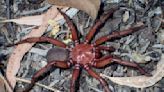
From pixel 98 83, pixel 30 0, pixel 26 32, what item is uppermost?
pixel 30 0

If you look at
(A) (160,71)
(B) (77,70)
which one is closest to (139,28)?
(A) (160,71)

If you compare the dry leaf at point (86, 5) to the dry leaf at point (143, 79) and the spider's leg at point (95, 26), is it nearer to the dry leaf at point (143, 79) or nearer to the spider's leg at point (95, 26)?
the spider's leg at point (95, 26)

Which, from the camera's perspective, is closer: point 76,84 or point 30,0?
point 76,84

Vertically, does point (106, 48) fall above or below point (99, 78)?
above

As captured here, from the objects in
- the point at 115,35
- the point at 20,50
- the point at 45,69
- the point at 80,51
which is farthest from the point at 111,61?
the point at 20,50

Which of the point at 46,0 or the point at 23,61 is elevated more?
the point at 46,0

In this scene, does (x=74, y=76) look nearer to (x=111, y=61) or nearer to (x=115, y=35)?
(x=111, y=61)

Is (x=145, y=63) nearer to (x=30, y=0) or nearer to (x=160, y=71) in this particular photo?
(x=160, y=71)
